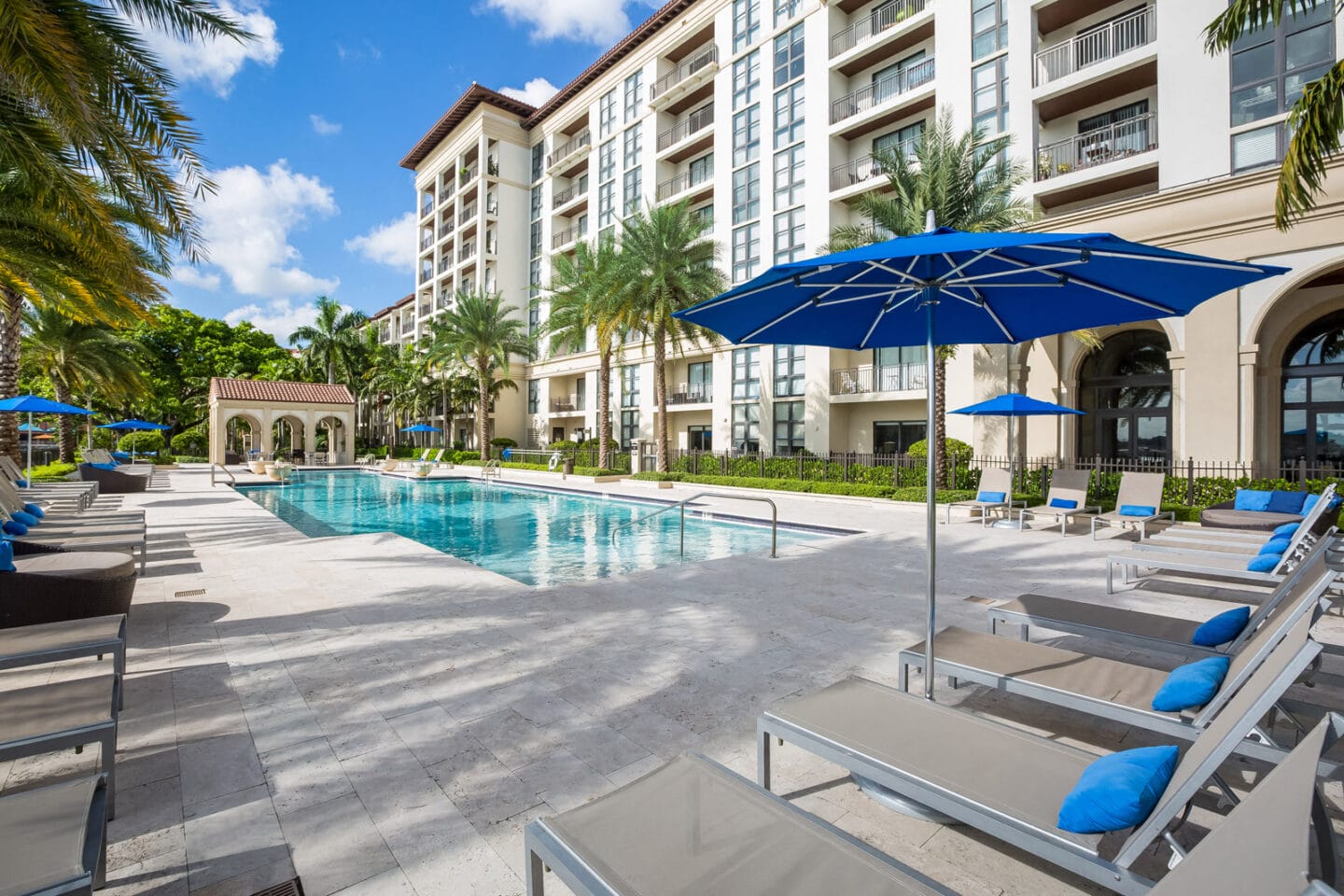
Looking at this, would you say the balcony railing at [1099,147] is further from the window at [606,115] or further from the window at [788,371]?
the window at [606,115]

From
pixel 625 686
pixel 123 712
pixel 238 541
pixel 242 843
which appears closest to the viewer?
pixel 242 843

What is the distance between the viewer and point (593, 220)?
36500 millimetres

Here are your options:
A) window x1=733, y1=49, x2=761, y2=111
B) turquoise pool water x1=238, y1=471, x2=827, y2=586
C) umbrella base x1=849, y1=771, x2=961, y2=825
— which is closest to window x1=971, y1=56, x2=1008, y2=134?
window x1=733, y1=49, x2=761, y2=111

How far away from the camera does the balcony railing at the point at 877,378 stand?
21984 mm

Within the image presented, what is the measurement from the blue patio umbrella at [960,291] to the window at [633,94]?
33.0 metres

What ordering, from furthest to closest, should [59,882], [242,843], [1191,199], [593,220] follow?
[593,220] → [1191,199] → [242,843] → [59,882]

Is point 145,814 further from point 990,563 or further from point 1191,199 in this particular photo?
point 1191,199

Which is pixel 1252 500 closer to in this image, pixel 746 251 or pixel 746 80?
pixel 746 251

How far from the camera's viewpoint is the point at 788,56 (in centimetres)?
2598

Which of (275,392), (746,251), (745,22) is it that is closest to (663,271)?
(746,251)

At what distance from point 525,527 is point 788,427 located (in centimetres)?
1425

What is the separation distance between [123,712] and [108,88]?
7273 mm

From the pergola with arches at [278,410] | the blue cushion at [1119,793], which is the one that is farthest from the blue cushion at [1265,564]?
the pergola with arches at [278,410]

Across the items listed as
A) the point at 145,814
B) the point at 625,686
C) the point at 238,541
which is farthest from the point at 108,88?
the point at 625,686
